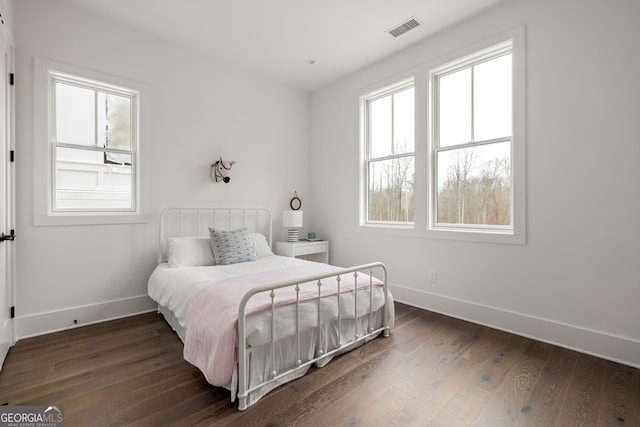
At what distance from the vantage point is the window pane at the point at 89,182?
113 inches

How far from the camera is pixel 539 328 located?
8.42ft

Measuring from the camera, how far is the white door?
2.18m

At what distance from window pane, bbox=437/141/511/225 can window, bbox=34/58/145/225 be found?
10.7 feet

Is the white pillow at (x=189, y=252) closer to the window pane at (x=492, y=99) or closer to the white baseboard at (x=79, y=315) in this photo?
the white baseboard at (x=79, y=315)

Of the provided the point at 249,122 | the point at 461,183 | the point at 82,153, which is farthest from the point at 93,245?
the point at 461,183

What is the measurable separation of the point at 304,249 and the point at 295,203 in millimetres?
782

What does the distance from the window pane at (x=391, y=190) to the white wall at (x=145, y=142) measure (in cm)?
126

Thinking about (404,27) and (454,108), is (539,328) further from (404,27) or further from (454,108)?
(404,27)

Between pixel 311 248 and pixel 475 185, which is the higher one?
pixel 475 185

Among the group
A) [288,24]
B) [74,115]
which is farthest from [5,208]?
[288,24]

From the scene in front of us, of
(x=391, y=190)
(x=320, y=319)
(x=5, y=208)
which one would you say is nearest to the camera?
(x=320, y=319)

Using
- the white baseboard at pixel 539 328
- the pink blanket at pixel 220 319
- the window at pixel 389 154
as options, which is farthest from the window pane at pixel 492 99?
the pink blanket at pixel 220 319

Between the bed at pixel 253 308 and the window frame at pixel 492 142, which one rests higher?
the window frame at pixel 492 142

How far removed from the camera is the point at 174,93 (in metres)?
3.44
